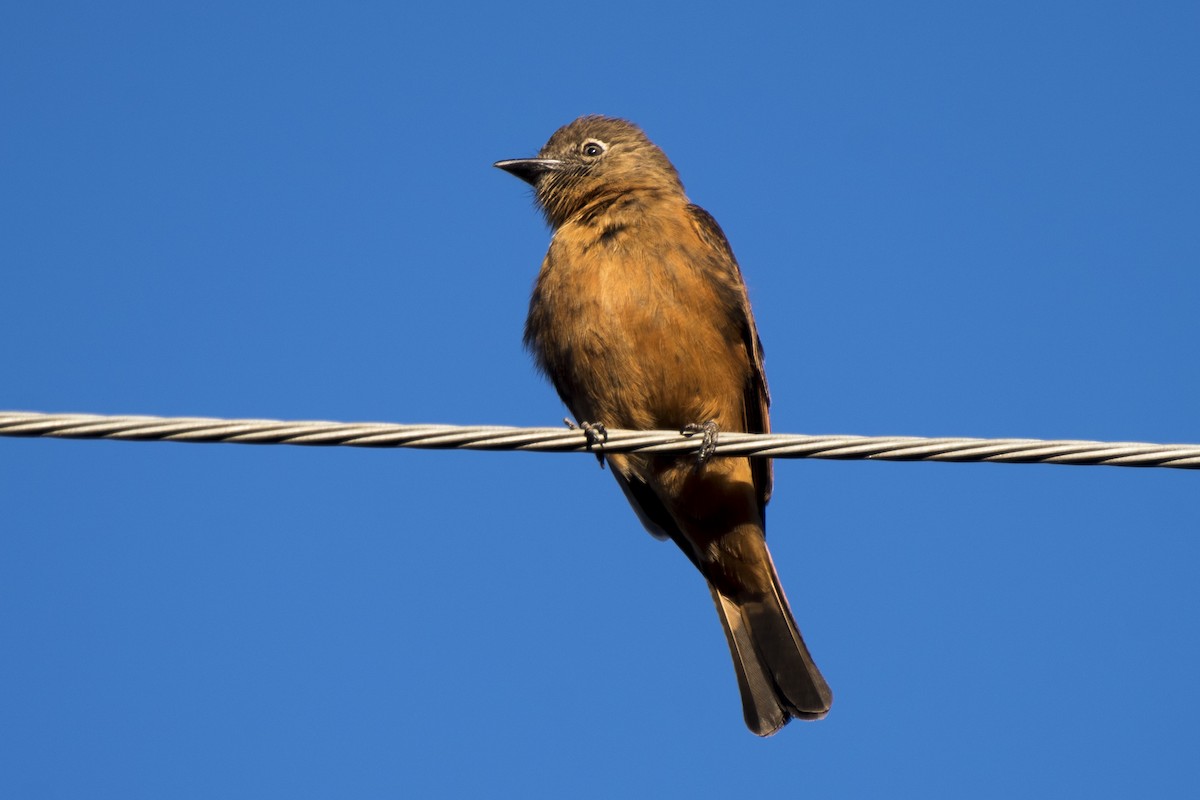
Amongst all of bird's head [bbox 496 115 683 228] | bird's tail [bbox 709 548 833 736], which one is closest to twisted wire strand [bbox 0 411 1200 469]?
bird's tail [bbox 709 548 833 736]

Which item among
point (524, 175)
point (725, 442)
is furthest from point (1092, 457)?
point (524, 175)

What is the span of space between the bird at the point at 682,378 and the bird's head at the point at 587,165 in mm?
442

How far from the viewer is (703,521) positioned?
6930 millimetres

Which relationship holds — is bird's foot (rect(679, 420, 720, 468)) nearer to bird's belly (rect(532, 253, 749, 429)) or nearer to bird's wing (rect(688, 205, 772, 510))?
bird's belly (rect(532, 253, 749, 429))

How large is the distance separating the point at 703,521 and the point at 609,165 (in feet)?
7.81

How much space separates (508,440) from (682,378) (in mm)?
2124

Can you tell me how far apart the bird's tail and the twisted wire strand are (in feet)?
7.96

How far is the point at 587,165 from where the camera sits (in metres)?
8.05

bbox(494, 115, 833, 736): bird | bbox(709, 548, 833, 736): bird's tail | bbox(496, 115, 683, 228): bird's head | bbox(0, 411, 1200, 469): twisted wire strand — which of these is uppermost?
bbox(496, 115, 683, 228): bird's head

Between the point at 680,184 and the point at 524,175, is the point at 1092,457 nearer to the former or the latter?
the point at 680,184

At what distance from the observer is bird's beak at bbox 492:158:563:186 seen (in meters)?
8.20

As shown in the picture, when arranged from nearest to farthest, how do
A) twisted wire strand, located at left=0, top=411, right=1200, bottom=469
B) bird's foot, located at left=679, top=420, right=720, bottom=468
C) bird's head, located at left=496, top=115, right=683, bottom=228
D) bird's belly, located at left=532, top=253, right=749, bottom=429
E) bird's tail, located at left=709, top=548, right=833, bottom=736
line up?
twisted wire strand, located at left=0, top=411, right=1200, bottom=469
bird's foot, located at left=679, top=420, right=720, bottom=468
bird's belly, located at left=532, top=253, right=749, bottom=429
bird's tail, located at left=709, top=548, right=833, bottom=736
bird's head, located at left=496, top=115, right=683, bottom=228

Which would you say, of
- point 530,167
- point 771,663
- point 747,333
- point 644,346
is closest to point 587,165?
point 530,167

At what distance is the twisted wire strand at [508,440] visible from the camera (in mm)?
4137
